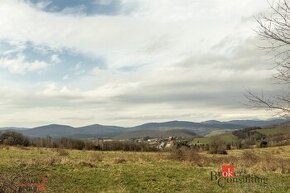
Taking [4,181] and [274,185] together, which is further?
[274,185]

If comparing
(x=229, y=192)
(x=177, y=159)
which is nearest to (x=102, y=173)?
(x=229, y=192)

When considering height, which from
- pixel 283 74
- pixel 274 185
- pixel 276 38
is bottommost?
pixel 274 185

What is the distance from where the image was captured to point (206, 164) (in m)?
29.4

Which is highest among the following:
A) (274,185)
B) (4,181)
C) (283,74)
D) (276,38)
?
(276,38)

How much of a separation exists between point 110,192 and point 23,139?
63883mm

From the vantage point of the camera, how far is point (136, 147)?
84812 millimetres

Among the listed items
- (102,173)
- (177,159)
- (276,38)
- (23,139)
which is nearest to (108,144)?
(23,139)

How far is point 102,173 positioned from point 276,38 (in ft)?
46.6

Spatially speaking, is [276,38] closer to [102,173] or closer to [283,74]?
[283,74]

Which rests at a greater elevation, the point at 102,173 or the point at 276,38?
the point at 276,38

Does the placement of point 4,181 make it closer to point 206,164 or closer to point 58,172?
point 58,172

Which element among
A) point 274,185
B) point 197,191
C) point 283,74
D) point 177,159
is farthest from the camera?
point 177,159

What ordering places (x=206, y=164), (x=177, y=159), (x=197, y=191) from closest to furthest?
(x=197, y=191) < (x=206, y=164) < (x=177, y=159)

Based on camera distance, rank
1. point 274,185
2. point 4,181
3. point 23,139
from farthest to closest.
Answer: point 23,139 → point 274,185 → point 4,181
